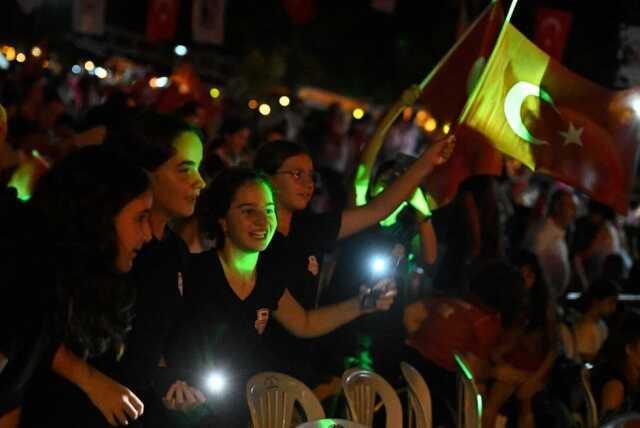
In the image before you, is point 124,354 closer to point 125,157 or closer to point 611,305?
point 125,157

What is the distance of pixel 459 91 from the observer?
Answer: 248 inches

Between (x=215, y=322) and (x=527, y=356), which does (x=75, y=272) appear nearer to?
(x=215, y=322)

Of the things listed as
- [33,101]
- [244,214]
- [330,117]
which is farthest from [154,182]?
[330,117]

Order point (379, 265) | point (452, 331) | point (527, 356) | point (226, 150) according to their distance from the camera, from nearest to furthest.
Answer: point (379, 265)
point (452, 331)
point (527, 356)
point (226, 150)

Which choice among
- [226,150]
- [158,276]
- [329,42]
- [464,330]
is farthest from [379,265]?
[329,42]

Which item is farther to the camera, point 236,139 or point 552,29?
point 552,29

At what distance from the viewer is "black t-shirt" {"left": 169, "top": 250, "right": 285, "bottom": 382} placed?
4117 millimetres

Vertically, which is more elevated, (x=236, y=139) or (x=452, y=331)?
(x=236, y=139)

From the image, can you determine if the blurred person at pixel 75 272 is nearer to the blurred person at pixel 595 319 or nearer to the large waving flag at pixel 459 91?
the large waving flag at pixel 459 91

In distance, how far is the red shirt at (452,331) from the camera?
5375 millimetres

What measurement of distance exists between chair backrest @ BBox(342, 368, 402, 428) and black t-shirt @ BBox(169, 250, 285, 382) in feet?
1.51

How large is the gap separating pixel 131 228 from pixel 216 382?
1.00m

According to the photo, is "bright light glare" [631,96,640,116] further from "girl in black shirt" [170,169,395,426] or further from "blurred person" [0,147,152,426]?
"blurred person" [0,147,152,426]

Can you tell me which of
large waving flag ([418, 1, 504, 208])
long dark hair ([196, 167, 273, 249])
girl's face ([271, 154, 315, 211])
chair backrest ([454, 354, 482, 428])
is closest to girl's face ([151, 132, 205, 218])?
long dark hair ([196, 167, 273, 249])
